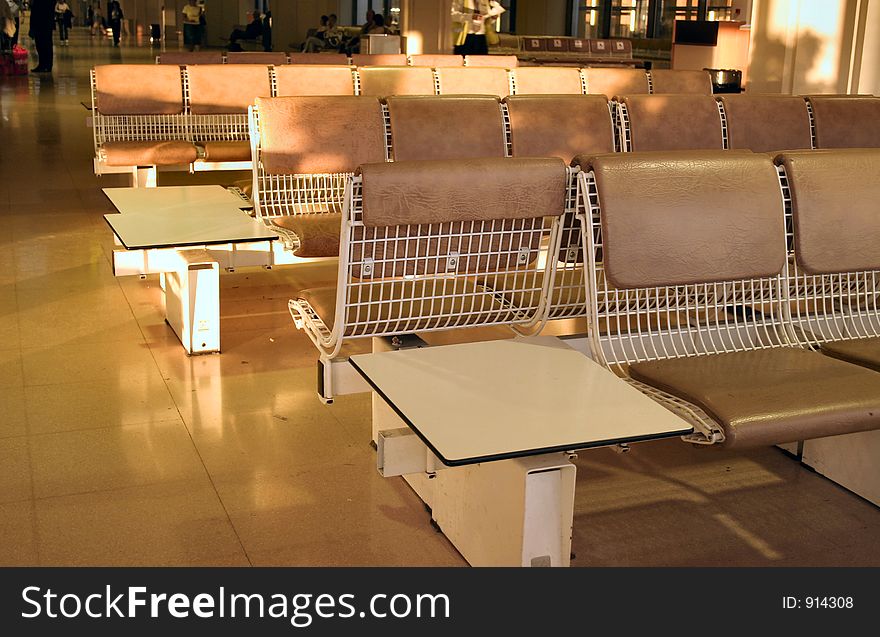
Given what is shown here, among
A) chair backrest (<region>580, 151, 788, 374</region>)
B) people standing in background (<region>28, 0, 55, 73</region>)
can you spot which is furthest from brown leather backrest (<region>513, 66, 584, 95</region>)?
people standing in background (<region>28, 0, 55, 73</region>)

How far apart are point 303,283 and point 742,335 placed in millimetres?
2821

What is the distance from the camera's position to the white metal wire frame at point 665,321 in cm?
272

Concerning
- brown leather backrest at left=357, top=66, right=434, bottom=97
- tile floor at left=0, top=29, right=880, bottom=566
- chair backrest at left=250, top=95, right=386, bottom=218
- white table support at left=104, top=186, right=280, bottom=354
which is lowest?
tile floor at left=0, top=29, right=880, bottom=566

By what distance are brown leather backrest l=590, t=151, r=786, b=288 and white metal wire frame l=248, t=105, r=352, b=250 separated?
1979 mm

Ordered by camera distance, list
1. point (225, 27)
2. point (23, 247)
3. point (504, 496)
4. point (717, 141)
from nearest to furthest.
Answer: point (504, 496), point (717, 141), point (23, 247), point (225, 27)

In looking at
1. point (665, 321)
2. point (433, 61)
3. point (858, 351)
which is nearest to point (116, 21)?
point (433, 61)

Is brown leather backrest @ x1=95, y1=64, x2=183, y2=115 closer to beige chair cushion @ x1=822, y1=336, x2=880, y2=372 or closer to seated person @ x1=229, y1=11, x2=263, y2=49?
beige chair cushion @ x1=822, y1=336, x2=880, y2=372

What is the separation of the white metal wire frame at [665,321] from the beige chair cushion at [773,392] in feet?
0.21

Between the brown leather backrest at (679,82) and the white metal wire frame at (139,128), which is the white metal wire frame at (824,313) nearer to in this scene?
the brown leather backrest at (679,82)

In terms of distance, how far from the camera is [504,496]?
2396 mm

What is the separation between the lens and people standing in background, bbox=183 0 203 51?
98.7 feet
